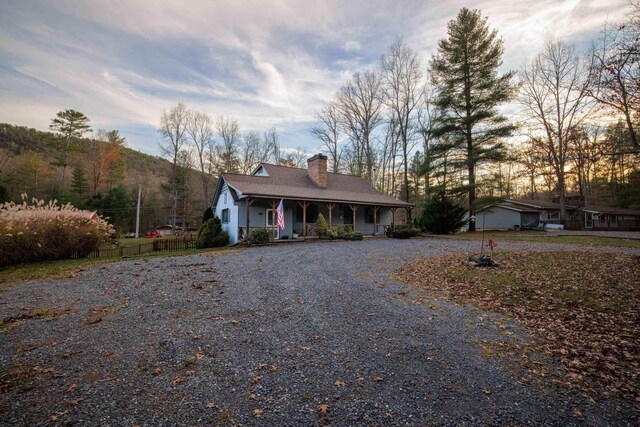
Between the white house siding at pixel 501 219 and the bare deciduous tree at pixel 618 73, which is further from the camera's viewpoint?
the white house siding at pixel 501 219

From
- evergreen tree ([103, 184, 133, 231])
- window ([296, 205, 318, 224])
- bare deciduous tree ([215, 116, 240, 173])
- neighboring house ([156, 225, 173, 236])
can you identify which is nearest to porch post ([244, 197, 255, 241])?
window ([296, 205, 318, 224])

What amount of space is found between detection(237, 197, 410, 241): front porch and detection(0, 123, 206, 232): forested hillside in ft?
71.8

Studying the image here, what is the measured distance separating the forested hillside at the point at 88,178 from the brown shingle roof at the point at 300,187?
66.0ft

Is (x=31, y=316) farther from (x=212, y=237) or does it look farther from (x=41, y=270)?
(x=212, y=237)

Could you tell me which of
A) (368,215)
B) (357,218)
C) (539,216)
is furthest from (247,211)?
(539,216)

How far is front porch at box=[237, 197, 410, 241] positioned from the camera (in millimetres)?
16828

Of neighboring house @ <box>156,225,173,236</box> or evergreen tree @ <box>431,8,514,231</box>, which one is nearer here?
evergreen tree @ <box>431,8,514,231</box>

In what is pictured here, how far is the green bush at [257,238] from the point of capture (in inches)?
595

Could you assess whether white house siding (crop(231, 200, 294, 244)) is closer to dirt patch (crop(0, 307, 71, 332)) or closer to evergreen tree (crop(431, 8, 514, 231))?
dirt patch (crop(0, 307, 71, 332))

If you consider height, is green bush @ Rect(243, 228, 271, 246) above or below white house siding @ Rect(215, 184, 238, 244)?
below

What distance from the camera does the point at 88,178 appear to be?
36.6m

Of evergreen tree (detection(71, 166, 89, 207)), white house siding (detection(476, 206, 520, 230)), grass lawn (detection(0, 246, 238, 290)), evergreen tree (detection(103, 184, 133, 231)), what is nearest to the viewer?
grass lawn (detection(0, 246, 238, 290))

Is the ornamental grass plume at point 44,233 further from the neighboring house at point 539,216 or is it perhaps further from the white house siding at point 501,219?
the white house siding at point 501,219

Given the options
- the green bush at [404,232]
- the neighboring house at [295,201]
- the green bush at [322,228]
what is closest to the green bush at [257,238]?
the neighboring house at [295,201]
